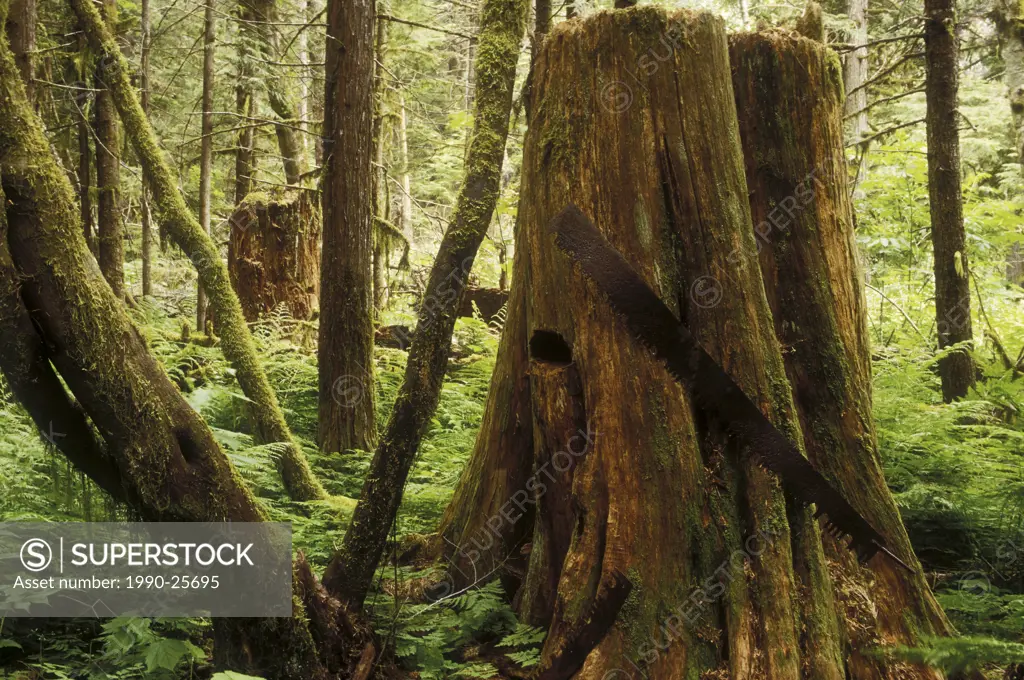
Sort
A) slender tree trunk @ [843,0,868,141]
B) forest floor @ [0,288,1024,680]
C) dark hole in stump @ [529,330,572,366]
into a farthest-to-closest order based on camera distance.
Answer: slender tree trunk @ [843,0,868,141] < dark hole in stump @ [529,330,572,366] < forest floor @ [0,288,1024,680]

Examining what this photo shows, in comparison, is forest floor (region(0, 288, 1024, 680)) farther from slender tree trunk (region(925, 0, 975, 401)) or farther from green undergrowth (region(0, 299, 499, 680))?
slender tree trunk (region(925, 0, 975, 401))

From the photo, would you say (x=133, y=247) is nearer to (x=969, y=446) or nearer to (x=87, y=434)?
(x=87, y=434)

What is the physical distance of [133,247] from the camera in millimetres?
19562

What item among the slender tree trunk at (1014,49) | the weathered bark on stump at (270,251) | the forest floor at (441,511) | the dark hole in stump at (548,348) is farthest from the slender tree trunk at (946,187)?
the weathered bark on stump at (270,251)

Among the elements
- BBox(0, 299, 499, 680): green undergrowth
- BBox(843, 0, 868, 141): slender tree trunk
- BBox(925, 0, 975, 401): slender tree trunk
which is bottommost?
BBox(0, 299, 499, 680): green undergrowth

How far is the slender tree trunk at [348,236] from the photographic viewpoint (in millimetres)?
7309

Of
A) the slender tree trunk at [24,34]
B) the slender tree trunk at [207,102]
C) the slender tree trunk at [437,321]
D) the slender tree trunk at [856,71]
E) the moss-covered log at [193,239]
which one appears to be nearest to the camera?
the slender tree trunk at [437,321]

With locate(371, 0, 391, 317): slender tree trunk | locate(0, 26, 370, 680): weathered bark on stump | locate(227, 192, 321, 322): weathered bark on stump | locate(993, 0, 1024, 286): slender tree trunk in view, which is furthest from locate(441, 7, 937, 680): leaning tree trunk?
locate(227, 192, 321, 322): weathered bark on stump

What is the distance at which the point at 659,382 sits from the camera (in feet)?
11.4

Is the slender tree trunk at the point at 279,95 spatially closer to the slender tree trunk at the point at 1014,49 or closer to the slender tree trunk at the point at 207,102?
the slender tree trunk at the point at 207,102

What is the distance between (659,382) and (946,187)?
18.2 feet

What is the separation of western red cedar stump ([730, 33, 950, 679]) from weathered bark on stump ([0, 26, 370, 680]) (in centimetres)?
279

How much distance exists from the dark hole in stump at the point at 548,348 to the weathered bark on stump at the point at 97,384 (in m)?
1.60

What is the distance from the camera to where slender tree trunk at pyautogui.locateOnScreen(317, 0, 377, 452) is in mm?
7309
